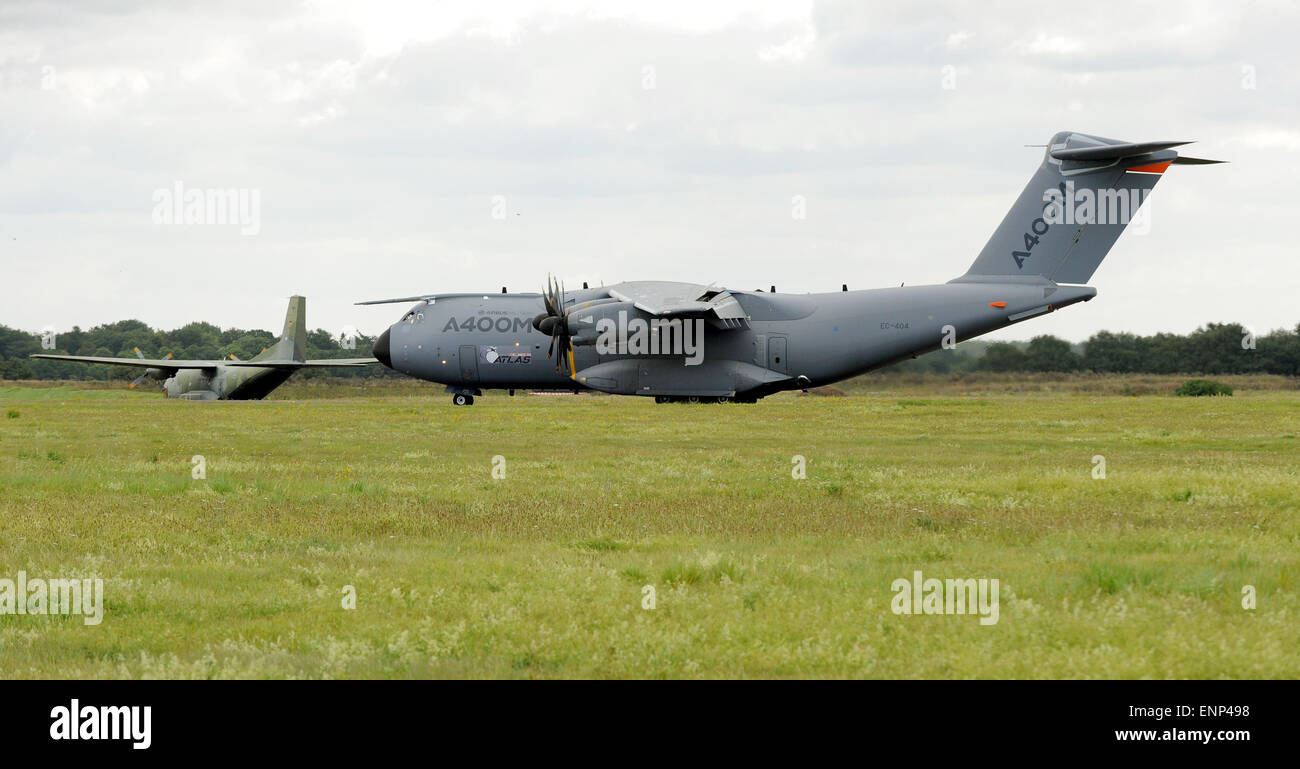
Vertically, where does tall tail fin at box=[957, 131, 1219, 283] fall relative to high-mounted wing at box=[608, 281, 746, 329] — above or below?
above

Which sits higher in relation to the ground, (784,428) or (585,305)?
(585,305)

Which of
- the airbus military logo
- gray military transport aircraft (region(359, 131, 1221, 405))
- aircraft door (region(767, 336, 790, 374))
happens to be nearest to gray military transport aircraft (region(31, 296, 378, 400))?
the airbus military logo

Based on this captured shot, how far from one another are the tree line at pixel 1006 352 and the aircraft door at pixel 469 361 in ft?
56.5

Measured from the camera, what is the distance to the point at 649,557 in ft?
44.3

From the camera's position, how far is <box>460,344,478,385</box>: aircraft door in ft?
163

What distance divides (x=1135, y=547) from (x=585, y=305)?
33009 mm

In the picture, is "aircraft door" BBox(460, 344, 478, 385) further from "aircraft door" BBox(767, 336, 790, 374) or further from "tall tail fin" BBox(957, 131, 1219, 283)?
"tall tail fin" BBox(957, 131, 1219, 283)

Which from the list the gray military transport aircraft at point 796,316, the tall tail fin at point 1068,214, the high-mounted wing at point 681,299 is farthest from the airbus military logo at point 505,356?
the tall tail fin at point 1068,214

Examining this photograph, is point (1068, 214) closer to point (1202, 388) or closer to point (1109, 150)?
point (1109, 150)

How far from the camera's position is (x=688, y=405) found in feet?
156

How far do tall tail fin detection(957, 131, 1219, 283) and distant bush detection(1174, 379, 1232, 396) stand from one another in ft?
78.7

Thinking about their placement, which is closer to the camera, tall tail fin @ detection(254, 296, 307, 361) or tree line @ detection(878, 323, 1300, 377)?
tree line @ detection(878, 323, 1300, 377)
